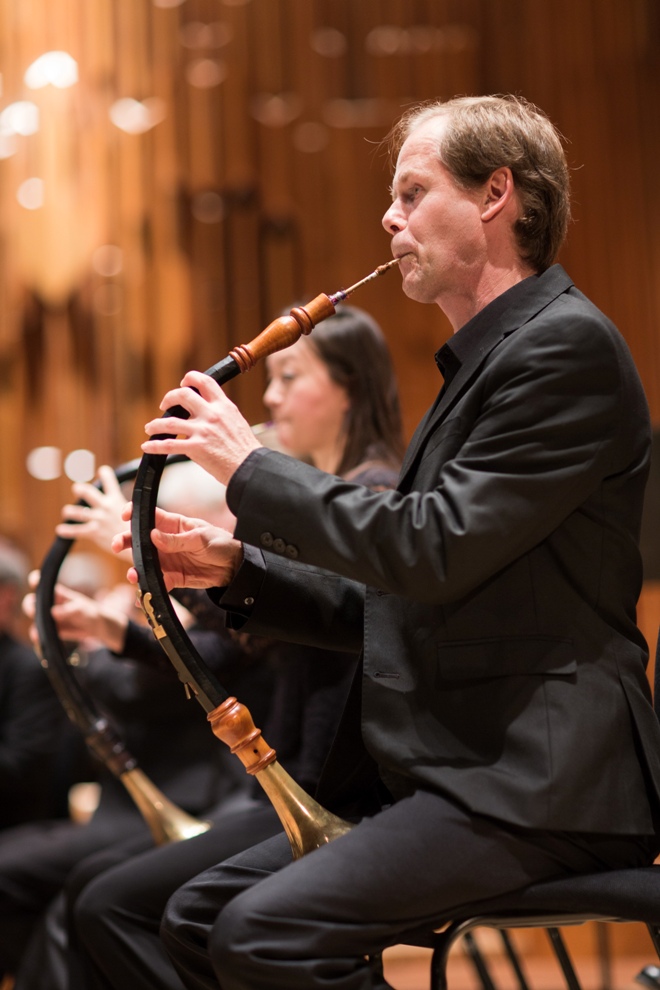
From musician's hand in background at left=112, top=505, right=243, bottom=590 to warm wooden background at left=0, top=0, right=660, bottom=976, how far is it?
9.79ft

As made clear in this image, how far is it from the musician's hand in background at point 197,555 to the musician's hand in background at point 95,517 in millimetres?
668

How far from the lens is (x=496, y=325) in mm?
1646

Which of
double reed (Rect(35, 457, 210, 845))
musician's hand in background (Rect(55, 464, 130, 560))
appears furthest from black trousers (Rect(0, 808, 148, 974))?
musician's hand in background (Rect(55, 464, 130, 560))

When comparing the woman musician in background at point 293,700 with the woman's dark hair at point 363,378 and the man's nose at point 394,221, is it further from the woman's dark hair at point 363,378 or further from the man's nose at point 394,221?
the man's nose at point 394,221

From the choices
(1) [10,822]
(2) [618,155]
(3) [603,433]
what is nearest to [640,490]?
(3) [603,433]

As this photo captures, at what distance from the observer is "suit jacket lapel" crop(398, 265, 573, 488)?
5.31ft

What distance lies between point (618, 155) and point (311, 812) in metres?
3.53

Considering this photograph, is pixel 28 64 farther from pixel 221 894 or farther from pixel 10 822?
pixel 221 894

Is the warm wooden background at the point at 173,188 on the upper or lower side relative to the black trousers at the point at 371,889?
upper

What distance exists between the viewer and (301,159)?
4.73m

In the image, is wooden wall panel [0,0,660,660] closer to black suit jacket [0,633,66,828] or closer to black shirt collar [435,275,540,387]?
black suit jacket [0,633,66,828]

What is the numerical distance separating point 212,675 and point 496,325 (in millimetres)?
663

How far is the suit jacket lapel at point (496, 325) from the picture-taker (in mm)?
1619

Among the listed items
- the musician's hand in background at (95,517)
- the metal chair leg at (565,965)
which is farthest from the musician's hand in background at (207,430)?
the metal chair leg at (565,965)
